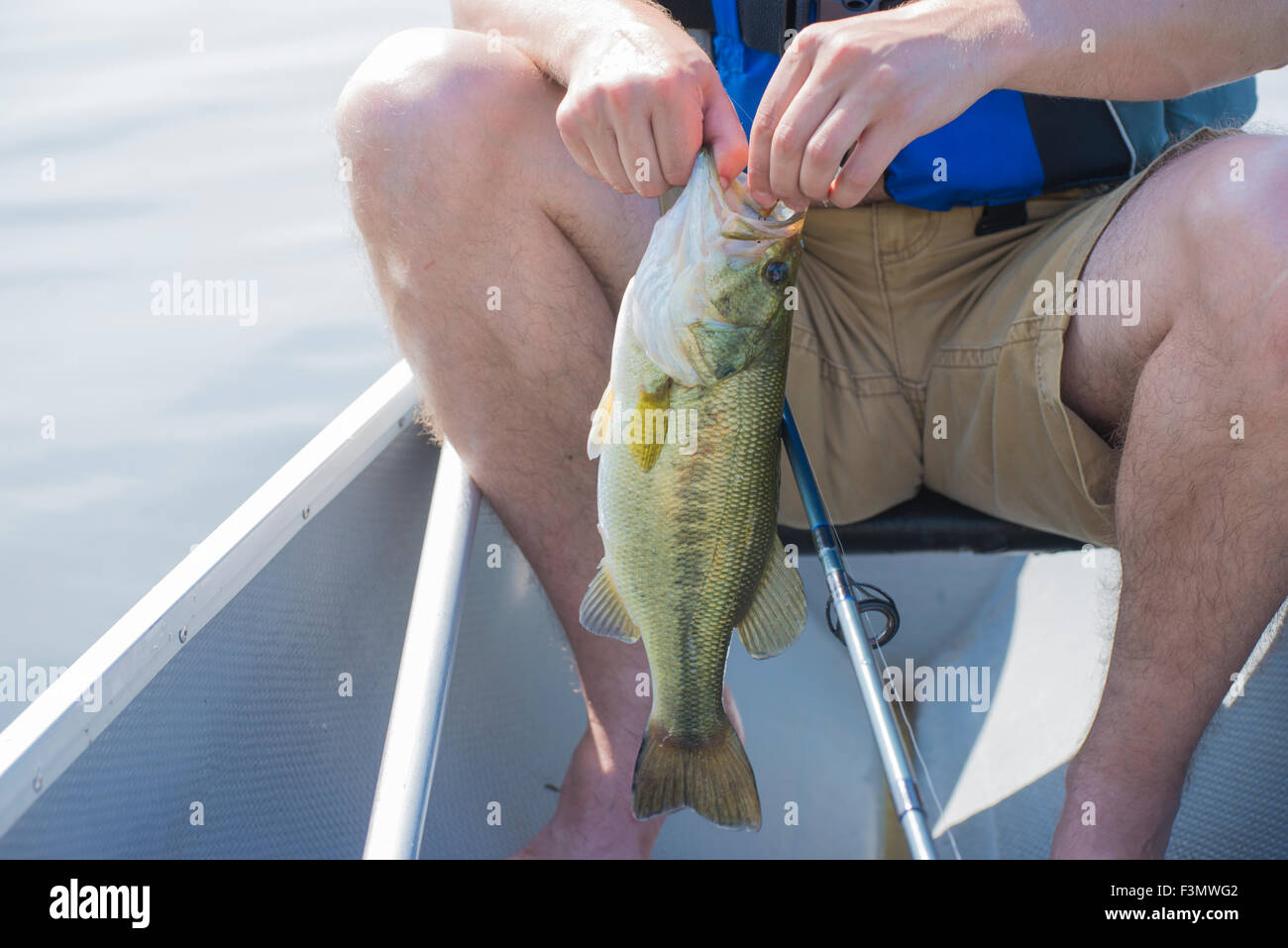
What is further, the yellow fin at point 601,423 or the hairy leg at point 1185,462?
the yellow fin at point 601,423

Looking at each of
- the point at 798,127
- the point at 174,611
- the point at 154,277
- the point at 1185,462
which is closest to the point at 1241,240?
the point at 1185,462

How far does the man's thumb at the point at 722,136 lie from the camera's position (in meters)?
1.33

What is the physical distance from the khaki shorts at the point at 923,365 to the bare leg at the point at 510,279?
0.37 meters

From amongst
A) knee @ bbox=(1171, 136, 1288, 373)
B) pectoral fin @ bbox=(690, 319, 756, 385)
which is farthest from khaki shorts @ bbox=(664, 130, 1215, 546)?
pectoral fin @ bbox=(690, 319, 756, 385)

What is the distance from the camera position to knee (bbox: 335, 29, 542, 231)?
5.16 feet

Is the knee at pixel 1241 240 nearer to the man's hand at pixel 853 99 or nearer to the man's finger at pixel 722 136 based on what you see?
the man's hand at pixel 853 99

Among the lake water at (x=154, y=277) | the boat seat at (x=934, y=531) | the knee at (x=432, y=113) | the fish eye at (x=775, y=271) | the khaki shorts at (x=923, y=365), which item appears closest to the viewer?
the fish eye at (x=775, y=271)

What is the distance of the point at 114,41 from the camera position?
19.3 ft

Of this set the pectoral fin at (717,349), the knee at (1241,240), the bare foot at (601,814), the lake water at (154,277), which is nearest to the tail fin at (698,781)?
the bare foot at (601,814)

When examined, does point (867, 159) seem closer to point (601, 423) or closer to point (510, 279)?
point (601, 423)

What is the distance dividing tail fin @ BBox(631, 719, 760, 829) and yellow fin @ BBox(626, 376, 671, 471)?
0.40 meters

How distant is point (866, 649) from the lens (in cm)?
146

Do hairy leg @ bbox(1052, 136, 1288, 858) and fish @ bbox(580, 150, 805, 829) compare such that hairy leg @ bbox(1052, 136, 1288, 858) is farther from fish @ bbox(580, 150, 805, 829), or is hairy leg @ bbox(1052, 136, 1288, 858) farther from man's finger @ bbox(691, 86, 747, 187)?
man's finger @ bbox(691, 86, 747, 187)
